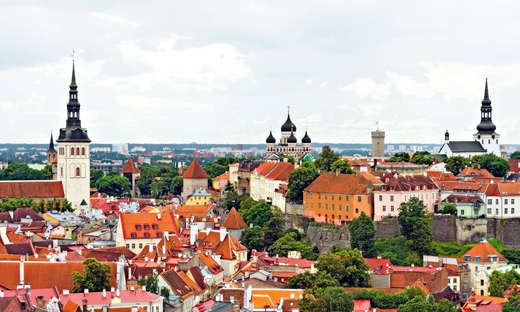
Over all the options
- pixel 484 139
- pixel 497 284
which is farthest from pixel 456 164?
pixel 497 284

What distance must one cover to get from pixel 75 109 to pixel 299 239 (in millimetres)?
42329

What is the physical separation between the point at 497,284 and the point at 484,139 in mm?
68900

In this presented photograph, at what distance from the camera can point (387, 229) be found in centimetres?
8175

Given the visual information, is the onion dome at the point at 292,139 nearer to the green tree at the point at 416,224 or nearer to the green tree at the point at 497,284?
the green tree at the point at 416,224

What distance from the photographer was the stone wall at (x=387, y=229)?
81.5 metres

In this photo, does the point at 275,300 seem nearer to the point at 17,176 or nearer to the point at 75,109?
the point at 75,109

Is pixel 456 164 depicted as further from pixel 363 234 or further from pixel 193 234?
pixel 193 234

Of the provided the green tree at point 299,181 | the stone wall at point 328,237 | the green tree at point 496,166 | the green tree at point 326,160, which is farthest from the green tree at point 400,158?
the stone wall at point 328,237

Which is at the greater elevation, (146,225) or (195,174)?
(195,174)

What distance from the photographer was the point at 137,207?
111 m

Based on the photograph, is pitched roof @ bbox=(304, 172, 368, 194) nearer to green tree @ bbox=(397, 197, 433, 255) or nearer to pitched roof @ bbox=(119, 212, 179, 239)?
green tree @ bbox=(397, 197, 433, 255)

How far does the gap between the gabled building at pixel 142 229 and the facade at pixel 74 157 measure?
31.6 meters

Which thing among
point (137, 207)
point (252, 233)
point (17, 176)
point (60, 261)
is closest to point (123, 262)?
point (60, 261)

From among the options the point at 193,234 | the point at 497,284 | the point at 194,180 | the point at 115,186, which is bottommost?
the point at 497,284
